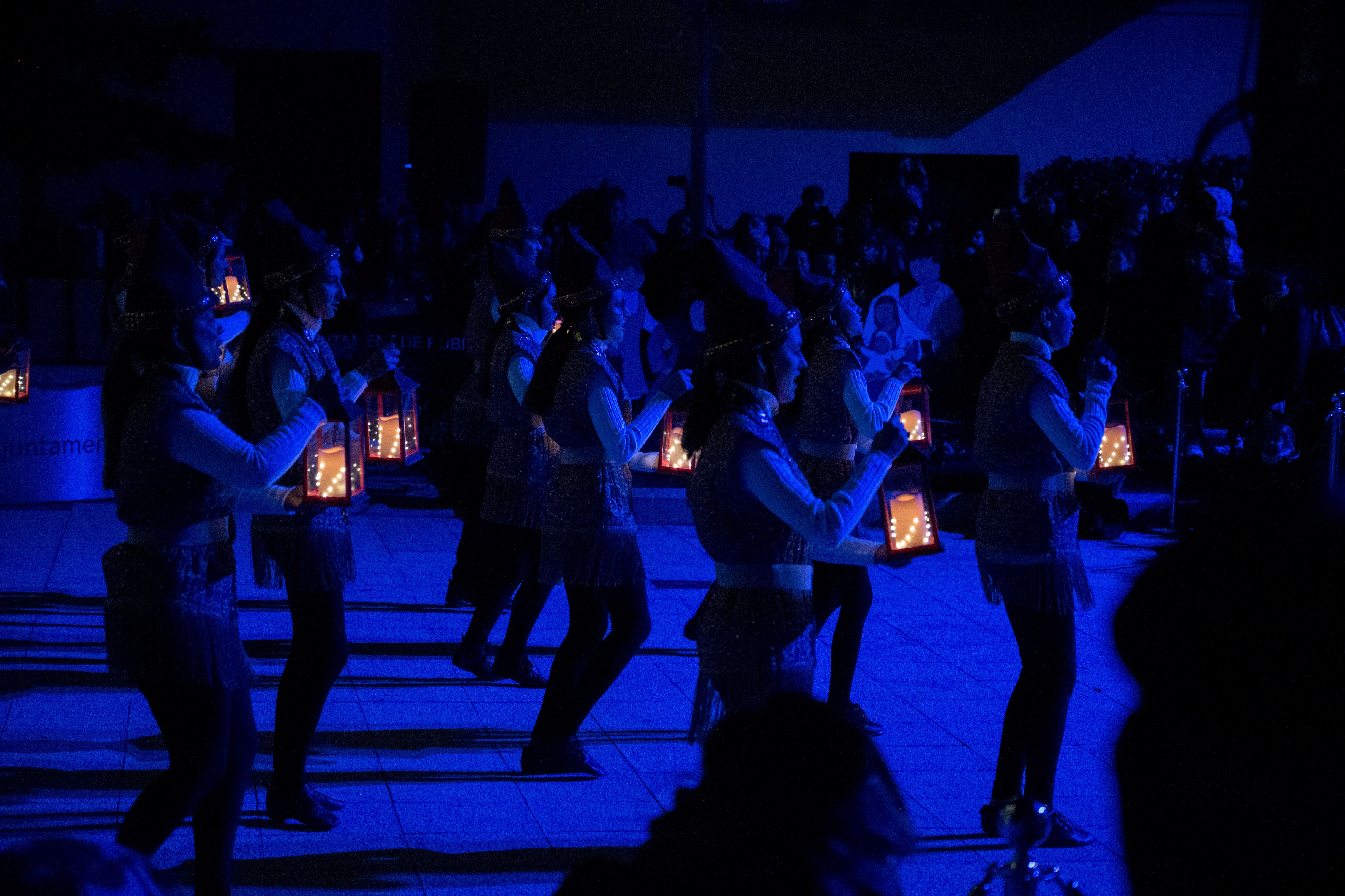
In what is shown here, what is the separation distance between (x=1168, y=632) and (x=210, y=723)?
2932 mm

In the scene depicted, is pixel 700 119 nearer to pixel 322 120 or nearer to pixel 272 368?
pixel 322 120

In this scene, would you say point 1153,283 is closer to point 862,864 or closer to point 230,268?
point 230,268

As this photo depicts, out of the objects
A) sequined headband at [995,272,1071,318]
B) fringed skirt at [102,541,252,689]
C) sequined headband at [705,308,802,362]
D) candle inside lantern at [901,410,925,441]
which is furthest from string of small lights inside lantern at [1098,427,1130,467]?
fringed skirt at [102,541,252,689]

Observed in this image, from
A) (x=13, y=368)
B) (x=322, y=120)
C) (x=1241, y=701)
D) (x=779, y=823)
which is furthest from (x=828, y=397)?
(x=322, y=120)

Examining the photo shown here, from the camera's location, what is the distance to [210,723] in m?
3.67

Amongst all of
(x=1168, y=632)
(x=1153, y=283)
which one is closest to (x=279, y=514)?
(x=1168, y=632)

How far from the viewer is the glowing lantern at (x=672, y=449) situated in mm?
5445

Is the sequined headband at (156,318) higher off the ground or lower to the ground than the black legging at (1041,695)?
higher

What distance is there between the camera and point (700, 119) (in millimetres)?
13766

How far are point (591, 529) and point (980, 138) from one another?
50.9 ft

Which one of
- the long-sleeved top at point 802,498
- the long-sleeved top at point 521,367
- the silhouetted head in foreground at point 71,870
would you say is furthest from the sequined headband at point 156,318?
the long-sleeved top at point 521,367

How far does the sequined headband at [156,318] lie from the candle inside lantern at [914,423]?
9.98ft

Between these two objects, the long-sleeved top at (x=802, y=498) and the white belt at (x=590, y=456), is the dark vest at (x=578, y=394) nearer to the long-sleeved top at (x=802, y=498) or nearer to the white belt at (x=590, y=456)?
the white belt at (x=590, y=456)

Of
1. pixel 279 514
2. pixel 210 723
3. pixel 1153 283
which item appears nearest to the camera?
pixel 210 723
